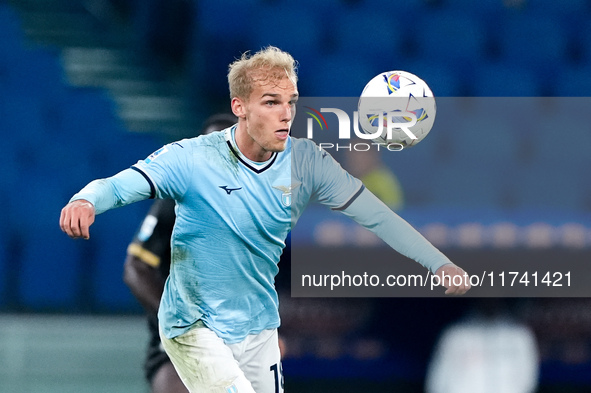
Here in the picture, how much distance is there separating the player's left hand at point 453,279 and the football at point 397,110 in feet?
3.14

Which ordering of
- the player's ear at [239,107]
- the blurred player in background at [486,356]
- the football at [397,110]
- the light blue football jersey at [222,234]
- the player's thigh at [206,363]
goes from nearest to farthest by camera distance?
1. the player's thigh at [206,363]
2. the light blue football jersey at [222,234]
3. the player's ear at [239,107]
4. the football at [397,110]
5. the blurred player in background at [486,356]

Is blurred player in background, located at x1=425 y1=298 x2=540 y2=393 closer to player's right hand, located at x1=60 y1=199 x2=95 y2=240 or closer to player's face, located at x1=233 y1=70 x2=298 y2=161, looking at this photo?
player's face, located at x1=233 y1=70 x2=298 y2=161

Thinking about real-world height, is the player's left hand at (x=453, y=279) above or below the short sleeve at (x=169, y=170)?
below

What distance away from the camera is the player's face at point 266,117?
8.52 ft

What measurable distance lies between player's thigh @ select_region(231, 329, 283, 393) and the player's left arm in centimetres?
51

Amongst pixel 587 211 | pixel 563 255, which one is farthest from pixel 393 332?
pixel 587 211

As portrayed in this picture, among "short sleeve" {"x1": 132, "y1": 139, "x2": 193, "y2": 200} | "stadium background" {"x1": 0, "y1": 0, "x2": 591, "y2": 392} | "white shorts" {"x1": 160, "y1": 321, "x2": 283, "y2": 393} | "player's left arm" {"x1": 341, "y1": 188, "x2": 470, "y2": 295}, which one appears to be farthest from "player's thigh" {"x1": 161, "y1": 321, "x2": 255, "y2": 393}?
"stadium background" {"x1": 0, "y1": 0, "x2": 591, "y2": 392}

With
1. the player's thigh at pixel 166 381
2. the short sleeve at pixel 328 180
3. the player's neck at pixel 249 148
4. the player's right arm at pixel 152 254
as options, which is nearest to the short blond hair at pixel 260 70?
the player's neck at pixel 249 148

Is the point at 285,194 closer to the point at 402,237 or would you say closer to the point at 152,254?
the point at 402,237

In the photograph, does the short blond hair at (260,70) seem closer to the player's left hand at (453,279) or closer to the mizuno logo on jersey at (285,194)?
the mizuno logo on jersey at (285,194)

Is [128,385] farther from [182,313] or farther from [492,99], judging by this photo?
[492,99]

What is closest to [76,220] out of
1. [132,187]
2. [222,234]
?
[132,187]

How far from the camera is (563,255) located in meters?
3.91

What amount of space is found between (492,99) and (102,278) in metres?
2.24
